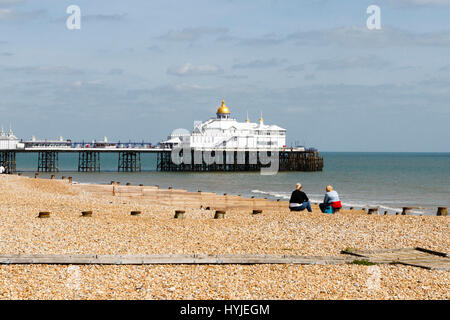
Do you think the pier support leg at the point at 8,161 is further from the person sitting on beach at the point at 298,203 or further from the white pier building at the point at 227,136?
the person sitting on beach at the point at 298,203

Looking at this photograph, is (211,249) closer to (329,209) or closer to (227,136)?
(329,209)

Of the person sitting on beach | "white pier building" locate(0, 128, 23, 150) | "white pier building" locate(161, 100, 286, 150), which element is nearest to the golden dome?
"white pier building" locate(161, 100, 286, 150)

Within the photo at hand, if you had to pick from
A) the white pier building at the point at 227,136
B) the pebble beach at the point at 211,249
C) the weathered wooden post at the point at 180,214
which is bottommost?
the pebble beach at the point at 211,249

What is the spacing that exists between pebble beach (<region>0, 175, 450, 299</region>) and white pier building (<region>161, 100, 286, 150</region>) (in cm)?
6526

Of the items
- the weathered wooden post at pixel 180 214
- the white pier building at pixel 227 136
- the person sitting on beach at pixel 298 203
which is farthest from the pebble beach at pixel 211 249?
the white pier building at pixel 227 136

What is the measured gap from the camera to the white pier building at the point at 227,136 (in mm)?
81750

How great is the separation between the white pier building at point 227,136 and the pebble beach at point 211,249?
65263 mm

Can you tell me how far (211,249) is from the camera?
1003cm

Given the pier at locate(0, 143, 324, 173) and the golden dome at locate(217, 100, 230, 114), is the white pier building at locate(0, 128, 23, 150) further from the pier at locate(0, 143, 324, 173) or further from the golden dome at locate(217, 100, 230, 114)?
the golden dome at locate(217, 100, 230, 114)

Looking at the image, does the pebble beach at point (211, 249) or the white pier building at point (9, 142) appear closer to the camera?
the pebble beach at point (211, 249)

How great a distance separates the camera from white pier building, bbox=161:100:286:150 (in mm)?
81750

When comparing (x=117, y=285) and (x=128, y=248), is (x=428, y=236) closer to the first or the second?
(x=128, y=248)

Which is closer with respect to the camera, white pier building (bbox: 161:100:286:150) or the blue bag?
the blue bag
